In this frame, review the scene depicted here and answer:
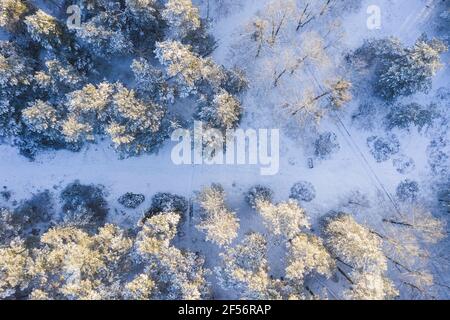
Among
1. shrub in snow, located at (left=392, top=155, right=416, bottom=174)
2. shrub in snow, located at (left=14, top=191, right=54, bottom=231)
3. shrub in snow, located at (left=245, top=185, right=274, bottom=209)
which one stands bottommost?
shrub in snow, located at (left=14, top=191, right=54, bottom=231)

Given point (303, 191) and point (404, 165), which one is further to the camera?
point (404, 165)

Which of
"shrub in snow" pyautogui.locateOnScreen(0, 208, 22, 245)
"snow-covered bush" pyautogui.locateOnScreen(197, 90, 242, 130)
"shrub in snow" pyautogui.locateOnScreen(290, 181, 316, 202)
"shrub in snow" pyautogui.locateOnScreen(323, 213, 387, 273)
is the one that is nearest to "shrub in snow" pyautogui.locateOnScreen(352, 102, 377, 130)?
"shrub in snow" pyautogui.locateOnScreen(290, 181, 316, 202)

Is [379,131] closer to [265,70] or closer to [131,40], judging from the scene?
[265,70]

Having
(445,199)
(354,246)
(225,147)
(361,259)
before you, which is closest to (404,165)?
(445,199)

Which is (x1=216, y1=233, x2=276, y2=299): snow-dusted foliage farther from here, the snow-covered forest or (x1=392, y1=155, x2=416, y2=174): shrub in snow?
(x1=392, y1=155, x2=416, y2=174): shrub in snow

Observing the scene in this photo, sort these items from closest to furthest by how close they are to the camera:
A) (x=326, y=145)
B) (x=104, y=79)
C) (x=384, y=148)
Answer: (x=104, y=79)
(x=326, y=145)
(x=384, y=148)

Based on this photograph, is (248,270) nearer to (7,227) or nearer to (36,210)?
(7,227)
